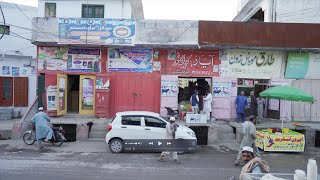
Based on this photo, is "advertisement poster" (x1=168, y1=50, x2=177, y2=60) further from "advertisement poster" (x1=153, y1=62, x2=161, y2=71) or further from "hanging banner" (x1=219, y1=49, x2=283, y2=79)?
"hanging banner" (x1=219, y1=49, x2=283, y2=79)

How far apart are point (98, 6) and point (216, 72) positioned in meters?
8.88

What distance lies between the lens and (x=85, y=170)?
9.68 m

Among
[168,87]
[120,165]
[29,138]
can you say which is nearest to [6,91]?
[29,138]

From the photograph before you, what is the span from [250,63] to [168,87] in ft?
16.0

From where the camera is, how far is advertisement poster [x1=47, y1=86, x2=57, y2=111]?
689 inches

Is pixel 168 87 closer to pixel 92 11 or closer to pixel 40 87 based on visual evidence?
pixel 40 87

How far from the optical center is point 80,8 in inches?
813

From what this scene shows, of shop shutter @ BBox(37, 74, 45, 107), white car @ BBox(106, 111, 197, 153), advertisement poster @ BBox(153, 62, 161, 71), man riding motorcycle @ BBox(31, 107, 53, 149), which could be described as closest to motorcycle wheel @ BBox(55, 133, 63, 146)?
man riding motorcycle @ BBox(31, 107, 53, 149)

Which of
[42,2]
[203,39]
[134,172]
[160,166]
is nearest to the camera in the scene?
[134,172]

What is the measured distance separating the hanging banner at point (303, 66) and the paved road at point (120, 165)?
6.06 metres

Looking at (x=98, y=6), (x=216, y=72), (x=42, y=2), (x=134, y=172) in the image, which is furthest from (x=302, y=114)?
(x=42, y=2)

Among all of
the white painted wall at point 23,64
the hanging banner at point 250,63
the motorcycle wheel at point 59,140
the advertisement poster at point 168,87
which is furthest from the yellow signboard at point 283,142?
the white painted wall at point 23,64

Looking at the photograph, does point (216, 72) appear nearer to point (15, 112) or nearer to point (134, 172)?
point (134, 172)

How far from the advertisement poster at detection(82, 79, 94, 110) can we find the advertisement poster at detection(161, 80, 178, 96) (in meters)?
4.03
